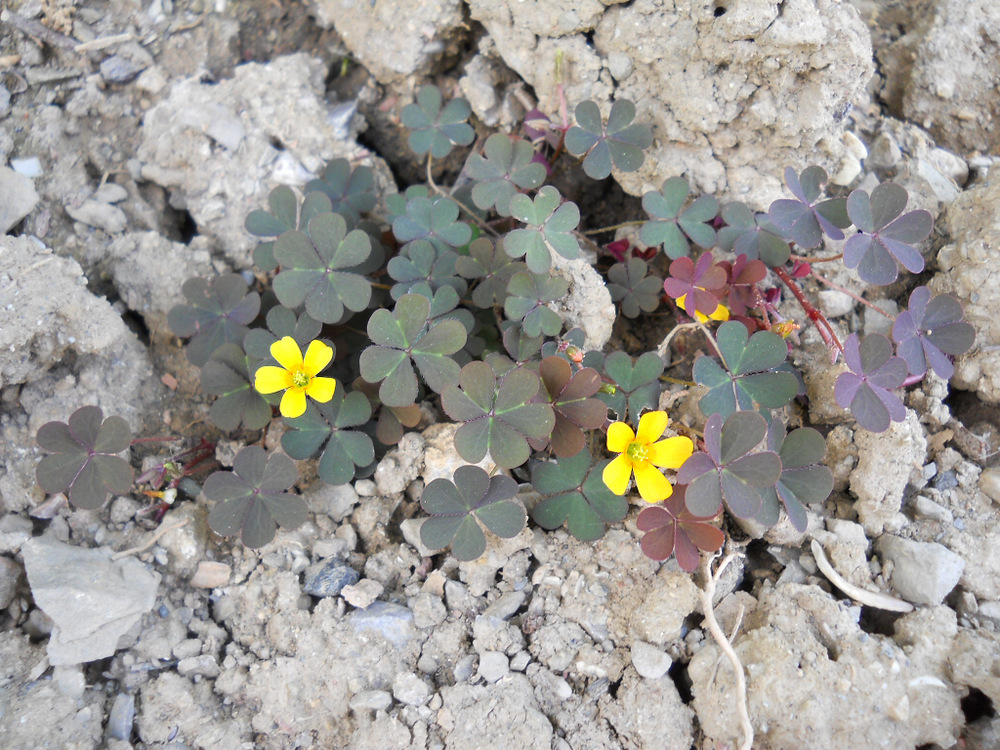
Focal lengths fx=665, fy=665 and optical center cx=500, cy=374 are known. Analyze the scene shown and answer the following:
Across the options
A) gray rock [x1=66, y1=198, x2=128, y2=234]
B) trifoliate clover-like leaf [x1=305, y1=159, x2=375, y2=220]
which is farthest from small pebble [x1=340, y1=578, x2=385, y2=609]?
gray rock [x1=66, y1=198, x2=128, y2=234]

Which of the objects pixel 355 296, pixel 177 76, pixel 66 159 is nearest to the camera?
pixel 355 296

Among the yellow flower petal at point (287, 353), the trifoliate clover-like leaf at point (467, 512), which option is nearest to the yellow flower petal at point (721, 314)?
the trifoliate clover-like leaf at point (467, 512)

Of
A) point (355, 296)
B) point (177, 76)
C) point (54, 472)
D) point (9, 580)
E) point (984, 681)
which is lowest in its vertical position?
point (984, 681)

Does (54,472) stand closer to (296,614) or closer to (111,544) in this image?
(111,544)

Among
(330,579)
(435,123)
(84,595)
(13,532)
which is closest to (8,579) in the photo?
(13,532)

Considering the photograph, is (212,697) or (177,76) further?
(177,76)

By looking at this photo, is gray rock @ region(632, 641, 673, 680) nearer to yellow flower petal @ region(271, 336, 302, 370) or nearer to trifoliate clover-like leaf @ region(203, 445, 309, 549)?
trifoliate clover-like leaf @ region(203, 445, 309, 549)

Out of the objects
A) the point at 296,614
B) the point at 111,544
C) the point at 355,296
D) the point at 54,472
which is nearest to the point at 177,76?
the point at 355,296
